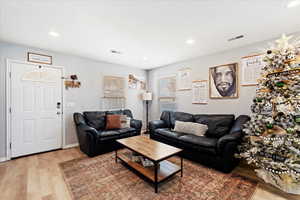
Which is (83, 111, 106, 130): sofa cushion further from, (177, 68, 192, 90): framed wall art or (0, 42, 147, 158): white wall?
(177, 68, 192, 90): framed wall art

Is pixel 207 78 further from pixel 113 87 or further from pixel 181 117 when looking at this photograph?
pixel 113 87

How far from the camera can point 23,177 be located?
7.07 ft

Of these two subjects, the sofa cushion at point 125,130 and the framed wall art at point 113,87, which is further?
the framed wall art at point 113,87

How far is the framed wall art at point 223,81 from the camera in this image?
9.89 ft

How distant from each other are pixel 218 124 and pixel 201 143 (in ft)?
2.47

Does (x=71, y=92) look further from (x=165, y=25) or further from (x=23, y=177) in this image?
(x=165, y=25)

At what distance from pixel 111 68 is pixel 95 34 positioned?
1.86 meters

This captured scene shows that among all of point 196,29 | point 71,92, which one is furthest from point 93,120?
point 196,29

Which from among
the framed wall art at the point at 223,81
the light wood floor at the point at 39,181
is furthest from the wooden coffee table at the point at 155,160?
the framed wall art at the point at 223,81

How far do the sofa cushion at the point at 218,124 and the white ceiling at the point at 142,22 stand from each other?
1602mm

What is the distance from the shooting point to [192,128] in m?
3.09

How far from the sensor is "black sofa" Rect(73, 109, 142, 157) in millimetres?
2863

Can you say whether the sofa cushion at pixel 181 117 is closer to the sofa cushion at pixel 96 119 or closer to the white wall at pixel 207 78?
the white wall at pixel 207 78

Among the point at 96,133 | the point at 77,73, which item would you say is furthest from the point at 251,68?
the point at 77,73
